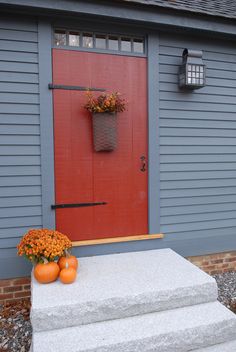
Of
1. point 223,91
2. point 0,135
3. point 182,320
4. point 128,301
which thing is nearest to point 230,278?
point 182,320

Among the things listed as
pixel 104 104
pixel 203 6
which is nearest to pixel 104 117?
pixel 104 104

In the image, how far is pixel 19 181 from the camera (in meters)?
2.79

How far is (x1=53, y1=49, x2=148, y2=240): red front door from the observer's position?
291 cm

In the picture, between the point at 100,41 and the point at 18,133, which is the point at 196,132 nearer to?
the point at 100,41

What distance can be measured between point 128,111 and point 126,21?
89cm

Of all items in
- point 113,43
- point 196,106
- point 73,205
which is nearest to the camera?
point 73,205

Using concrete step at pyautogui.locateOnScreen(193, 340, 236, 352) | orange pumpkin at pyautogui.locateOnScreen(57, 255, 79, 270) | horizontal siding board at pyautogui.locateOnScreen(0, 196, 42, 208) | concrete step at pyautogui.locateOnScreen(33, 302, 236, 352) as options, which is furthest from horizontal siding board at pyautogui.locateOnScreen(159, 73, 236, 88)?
concrete step at pyautogui.locateOnScreen(193, 340, 236, 352)

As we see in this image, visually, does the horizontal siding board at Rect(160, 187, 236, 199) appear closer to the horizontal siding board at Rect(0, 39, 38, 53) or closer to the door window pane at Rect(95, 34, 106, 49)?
the door window pane at Rect(95, 34, 106, 49)

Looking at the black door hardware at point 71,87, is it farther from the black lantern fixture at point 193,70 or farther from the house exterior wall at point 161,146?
the black lantern fixture at point 193,70

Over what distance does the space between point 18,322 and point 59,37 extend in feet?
8.89

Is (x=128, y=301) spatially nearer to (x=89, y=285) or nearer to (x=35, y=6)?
(x=89, y=285)

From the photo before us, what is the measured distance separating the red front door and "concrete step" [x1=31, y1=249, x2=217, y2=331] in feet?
1.59

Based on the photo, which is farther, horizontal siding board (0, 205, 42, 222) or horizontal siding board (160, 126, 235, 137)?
horizontal siding board (160, 126, 235, 137)

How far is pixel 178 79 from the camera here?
3262mm
